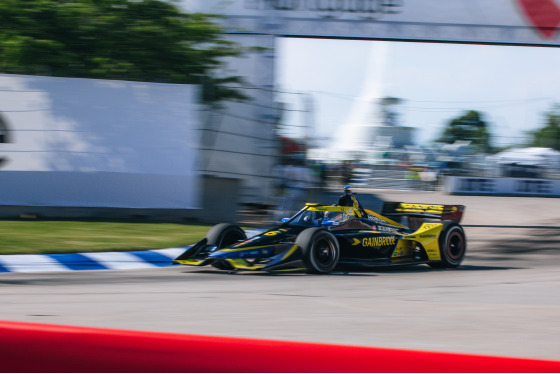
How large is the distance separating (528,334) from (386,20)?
14880 mm

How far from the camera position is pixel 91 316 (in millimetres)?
4156

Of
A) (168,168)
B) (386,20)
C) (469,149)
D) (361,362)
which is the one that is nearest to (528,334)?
(361,362)

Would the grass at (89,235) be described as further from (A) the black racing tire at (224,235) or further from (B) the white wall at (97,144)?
(A) the black racing tire at (224,235)

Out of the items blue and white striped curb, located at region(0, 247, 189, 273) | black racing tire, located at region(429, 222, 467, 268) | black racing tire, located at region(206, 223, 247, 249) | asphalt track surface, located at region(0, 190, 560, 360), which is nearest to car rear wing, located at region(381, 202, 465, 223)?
black racing tire, located at region(429, 222, 467, 268)

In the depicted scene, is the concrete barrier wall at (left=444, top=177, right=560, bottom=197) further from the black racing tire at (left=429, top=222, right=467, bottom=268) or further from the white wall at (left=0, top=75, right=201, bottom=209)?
the black racing tire at (left=429, top=222, right=467, bottom=268)

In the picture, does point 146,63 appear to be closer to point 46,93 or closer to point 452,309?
point 46,93

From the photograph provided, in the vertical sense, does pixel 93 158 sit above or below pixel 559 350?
above

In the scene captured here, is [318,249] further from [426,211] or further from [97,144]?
[97,144]

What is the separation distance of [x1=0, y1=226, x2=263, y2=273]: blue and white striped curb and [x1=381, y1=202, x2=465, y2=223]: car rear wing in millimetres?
3198

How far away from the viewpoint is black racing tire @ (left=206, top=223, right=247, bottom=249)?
802 cm

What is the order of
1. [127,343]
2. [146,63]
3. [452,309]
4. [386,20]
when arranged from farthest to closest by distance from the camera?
[386,20] < [146,63] < [452,309] < [127,343]

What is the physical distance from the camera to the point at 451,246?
9.08 metres

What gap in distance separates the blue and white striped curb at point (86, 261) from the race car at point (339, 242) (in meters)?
0.90

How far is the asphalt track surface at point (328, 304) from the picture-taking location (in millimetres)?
3709
